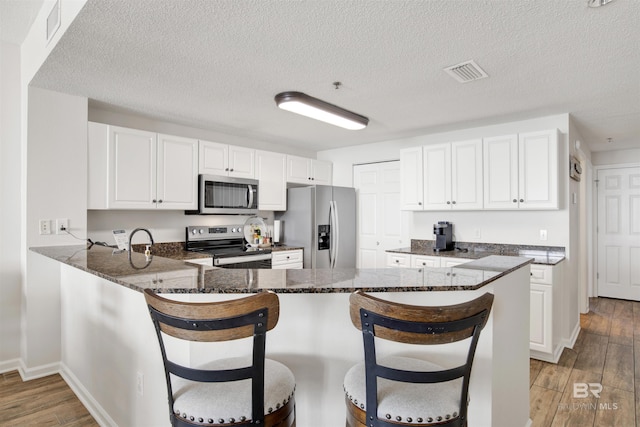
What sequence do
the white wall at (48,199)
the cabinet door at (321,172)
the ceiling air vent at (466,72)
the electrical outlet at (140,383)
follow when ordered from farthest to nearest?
the cabinet door at (321,172), the white wall at (48,199), the ceiling air vent at (466,72), the electrical outlet at (140,383)

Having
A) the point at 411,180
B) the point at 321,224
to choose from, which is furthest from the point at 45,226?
the point at 411,180

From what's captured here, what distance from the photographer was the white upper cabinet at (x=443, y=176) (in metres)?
3.79

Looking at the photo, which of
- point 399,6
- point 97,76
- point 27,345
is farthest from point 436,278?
point 27,345

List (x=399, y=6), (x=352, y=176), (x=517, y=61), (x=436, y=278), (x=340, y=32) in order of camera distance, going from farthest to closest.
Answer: (x=352, y=176)
(x=517, y=61)
(x=340, y=32)
(x=399, y=6)
(x=436, y=278)

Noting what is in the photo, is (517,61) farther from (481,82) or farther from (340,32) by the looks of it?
(340,32)

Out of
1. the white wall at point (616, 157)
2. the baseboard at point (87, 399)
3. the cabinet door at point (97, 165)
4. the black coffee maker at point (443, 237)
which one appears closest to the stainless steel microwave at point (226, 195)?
the cabinet door at point (97, 165)

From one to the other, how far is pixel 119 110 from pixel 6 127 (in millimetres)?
874

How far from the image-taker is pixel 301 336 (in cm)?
150

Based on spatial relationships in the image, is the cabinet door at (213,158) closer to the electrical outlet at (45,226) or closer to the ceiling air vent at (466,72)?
the electrical outlet at (45,226)

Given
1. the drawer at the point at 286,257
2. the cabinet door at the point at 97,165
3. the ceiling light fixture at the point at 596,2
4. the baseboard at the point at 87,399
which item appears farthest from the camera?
the drawer at the point at 286,257

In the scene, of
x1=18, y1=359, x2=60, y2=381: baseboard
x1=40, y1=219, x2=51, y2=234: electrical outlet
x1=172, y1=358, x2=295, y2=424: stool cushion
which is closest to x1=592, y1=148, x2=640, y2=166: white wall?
x1=172, y1=358, x2=295, y2=424: stool cushion

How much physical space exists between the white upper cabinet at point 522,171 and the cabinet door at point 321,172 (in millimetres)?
2304

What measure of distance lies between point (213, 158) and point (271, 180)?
0.83 m

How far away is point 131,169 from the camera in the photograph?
3281mm
